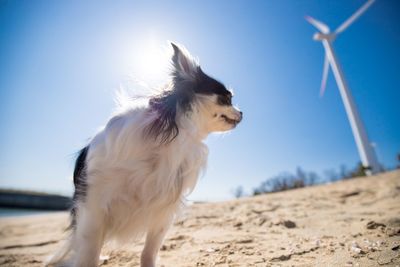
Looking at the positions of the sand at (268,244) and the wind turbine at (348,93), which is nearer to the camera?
the sand at (268,244)

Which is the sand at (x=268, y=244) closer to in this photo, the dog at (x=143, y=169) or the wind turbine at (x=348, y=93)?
the dog at (x=143, y=169)

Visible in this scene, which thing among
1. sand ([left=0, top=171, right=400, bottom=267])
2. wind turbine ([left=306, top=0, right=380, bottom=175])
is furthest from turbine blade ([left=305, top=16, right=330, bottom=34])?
sand ([left=0, top=171, right=400, bottom=267])

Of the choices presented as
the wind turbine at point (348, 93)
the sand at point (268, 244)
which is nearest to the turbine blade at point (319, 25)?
the wind turbine at point (348, 93)

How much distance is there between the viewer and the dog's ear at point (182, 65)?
2626 millimetres

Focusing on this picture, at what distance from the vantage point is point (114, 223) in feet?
7.08

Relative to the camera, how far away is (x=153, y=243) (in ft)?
7.98

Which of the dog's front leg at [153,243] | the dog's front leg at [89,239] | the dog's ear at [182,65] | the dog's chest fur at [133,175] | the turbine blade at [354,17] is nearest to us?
the dog's front leg at [89,239]

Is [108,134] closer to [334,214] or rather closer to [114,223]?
[114,223]

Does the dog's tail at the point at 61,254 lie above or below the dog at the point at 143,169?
below

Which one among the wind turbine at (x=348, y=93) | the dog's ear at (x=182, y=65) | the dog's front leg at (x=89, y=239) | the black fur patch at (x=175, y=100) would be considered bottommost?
the dog's front leg at (x=89, y=239)

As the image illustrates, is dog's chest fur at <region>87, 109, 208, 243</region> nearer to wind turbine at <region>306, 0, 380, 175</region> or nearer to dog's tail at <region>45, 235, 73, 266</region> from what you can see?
dog's tail at <region>45, 235, 73, 266</region>

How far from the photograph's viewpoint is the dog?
2061 mm

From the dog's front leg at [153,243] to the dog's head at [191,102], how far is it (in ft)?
2.67

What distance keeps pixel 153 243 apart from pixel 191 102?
1363 mm
